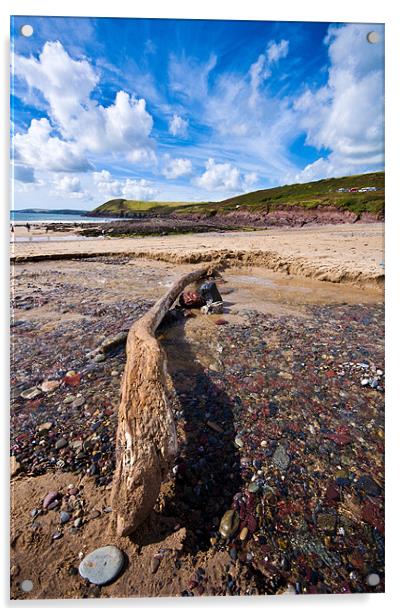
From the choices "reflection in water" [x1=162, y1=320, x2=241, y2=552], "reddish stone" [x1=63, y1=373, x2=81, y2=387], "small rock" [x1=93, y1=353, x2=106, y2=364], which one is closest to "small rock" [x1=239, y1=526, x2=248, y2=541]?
"reflection in water" [x1=162, y1=320, x2=241, y2=552]

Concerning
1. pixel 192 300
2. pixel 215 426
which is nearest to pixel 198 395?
pixel 215 426

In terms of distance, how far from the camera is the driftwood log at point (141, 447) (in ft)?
5.22

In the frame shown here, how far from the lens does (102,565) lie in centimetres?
150

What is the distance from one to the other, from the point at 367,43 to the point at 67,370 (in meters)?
4.11

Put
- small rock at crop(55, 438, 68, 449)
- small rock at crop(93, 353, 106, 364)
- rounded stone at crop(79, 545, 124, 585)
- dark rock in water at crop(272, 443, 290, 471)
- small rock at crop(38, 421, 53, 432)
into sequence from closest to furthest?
rounded stone at crop(79, 545, 124, 585), dark rock in water at crop(272, 443, 290, 471), small rock at crop(55, 438, 68, 449), small rock at crop(38, 421, 53, 432), small rock at crop(93, 353, 106, 364)

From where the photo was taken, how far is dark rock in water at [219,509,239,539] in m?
1.65

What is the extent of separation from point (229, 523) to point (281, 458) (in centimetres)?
63

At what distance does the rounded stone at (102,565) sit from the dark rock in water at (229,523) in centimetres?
56

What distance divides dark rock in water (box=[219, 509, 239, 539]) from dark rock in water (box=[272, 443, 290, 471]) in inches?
19.2

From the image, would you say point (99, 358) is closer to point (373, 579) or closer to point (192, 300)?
point (192, 300)

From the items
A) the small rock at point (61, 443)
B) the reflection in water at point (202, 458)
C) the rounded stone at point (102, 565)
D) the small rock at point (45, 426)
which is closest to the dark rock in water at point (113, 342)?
the reflection in water at point (202, 458)

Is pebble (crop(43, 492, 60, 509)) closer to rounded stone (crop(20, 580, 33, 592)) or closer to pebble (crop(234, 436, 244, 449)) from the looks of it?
rounded stone (crop(20, 580, 33, 592))

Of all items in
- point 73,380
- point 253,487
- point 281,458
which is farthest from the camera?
point 73,380
